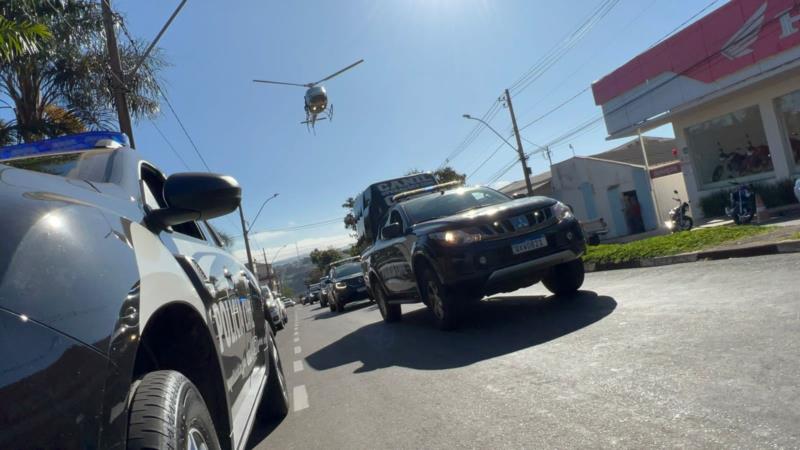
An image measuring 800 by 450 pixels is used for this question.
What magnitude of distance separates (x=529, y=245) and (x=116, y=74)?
406 inches

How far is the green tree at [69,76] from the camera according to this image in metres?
12.1

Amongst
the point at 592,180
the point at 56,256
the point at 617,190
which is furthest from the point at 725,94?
the point at 56,256

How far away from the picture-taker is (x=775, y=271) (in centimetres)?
620

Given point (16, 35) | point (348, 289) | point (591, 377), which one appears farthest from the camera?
point (348, 289)

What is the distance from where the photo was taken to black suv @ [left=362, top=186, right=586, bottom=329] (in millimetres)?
6172

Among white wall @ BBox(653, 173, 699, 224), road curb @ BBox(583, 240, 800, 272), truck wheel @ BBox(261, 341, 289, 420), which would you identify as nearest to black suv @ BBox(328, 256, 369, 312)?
road curb @ BBox(583, 240, 800, 272)

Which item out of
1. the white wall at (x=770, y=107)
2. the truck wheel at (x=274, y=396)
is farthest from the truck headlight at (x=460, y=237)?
the white wall at (x=770, y=107)

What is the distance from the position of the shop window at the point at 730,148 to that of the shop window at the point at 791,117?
721 millimetres

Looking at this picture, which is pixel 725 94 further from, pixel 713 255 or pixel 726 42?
pixel 713 255

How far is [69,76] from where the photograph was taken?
43.7ft

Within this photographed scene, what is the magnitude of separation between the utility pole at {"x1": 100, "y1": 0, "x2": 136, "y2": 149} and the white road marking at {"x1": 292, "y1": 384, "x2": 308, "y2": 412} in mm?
8941

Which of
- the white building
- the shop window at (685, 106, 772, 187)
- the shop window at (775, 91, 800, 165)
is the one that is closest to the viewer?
the white building

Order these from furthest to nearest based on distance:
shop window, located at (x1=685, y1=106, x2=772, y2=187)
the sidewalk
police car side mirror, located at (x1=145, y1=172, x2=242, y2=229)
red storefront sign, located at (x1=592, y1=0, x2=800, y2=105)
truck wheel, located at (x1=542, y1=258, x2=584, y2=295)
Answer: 1. shop window, located at (x1=685, y1=106, x2=772, y2=187)
2. red storefront sign, located at (x1=592, y1=0, x2=800, y2=105)
3. the sidewalk
4. truck wheel, located at (x1=542, y1=258, x2=584, y2=295)
5. police car side mirror, located at (x1=145, y1=172, x2=242, y2=229)

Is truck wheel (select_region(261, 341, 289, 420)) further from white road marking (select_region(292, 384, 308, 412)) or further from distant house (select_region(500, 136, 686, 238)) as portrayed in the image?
distant house (select_region(500, 136, 686, 238))
